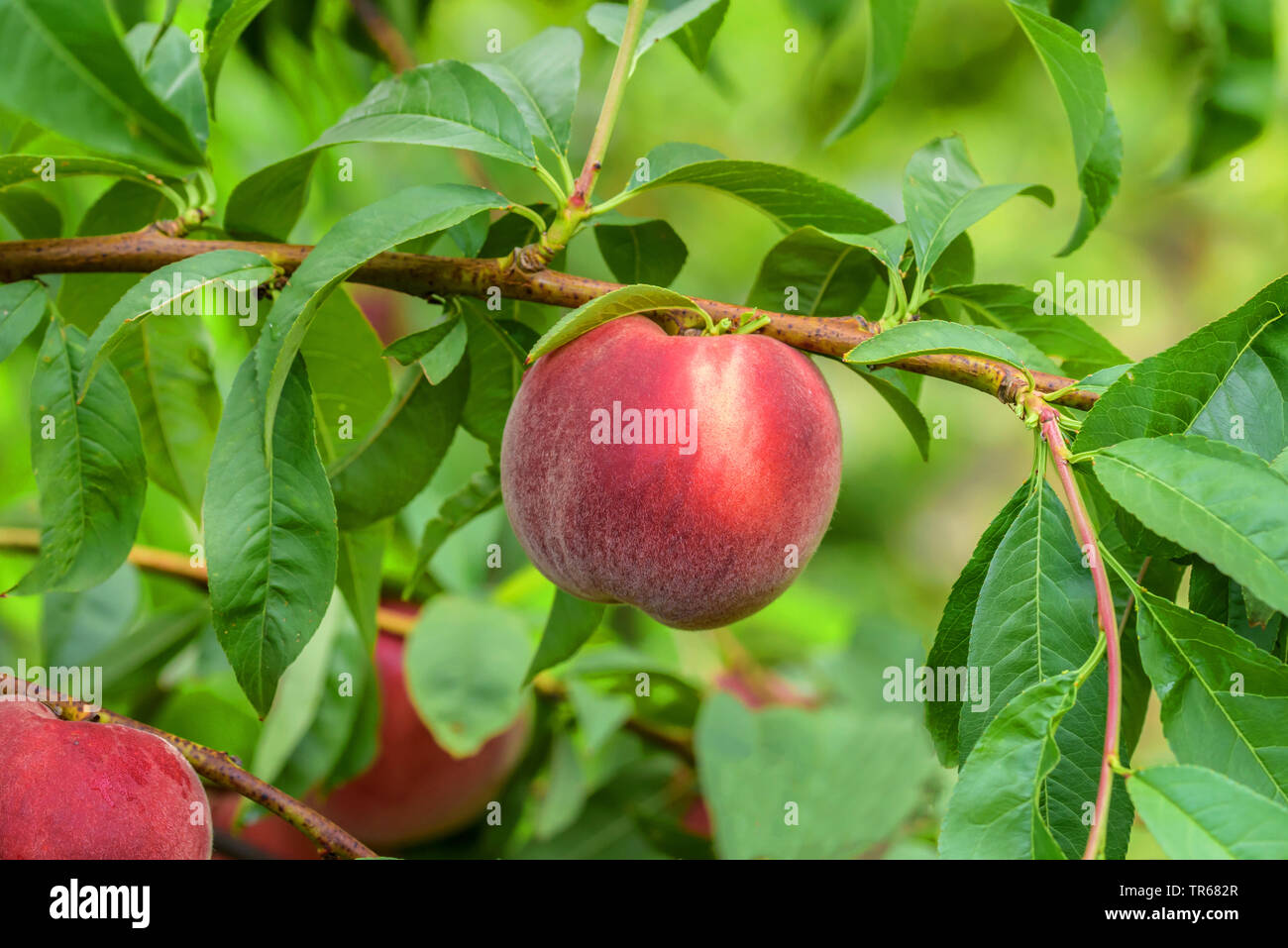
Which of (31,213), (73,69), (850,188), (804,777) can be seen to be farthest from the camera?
(850,188)

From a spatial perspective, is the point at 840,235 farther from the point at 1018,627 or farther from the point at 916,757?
the point at 916,757

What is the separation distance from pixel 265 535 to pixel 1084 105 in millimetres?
514

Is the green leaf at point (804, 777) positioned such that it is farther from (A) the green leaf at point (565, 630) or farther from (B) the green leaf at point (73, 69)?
(B) the green leaf at point (73, 69)

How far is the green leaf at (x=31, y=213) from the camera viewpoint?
693mm

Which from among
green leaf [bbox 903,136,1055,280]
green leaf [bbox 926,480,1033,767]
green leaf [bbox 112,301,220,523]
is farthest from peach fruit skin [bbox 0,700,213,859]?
green leaf [bbox 903,136,1055,280]

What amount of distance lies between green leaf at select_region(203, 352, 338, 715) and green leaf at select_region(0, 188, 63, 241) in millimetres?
238

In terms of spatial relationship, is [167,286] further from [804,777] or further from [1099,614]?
[804,777]

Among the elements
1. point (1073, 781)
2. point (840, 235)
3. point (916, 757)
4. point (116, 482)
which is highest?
point (840, 235)

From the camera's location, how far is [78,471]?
2.06 ft

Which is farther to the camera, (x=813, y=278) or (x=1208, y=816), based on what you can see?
(x=813, y=278)

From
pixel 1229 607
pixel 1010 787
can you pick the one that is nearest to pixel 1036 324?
pixel 1229 607

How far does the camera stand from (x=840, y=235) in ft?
1.99
